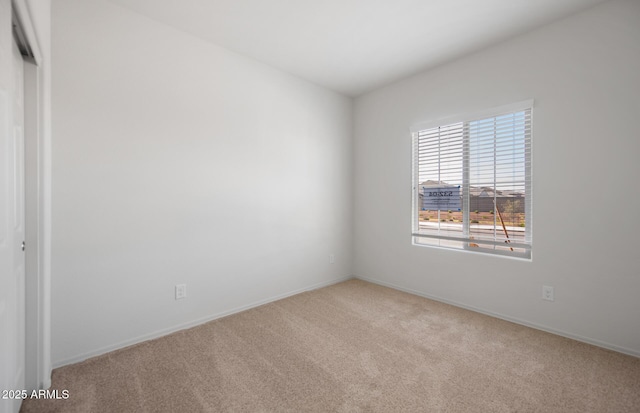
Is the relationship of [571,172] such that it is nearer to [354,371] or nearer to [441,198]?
[441,198]

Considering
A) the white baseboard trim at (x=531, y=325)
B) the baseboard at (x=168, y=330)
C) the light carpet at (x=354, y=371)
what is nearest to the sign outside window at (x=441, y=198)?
the white baseboard trim at (x=531, y=325)

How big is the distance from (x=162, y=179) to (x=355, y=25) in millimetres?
2194

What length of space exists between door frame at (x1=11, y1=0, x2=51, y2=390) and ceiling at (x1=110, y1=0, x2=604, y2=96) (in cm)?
102

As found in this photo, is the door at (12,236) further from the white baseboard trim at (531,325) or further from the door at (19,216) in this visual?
the white baseboard trim at (531,325)

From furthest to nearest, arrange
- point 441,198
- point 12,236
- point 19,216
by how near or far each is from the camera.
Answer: point 441,198, point 19,216, point 12,236

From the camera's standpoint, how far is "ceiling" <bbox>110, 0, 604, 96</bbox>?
2225mm

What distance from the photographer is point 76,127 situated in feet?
6.66

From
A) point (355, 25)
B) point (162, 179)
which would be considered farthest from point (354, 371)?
point (355, 25)

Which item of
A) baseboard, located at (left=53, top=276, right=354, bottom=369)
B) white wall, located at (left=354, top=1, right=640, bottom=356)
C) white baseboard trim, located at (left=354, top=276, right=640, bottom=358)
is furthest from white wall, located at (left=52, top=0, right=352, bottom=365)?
white wall, located at (left=354, top=1, right=640, bottom=356)

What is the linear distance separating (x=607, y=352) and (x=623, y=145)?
162 centimetres

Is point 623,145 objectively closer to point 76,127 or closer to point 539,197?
point 539,197

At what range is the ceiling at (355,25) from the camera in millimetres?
2225

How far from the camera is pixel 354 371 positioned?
6.37 feet

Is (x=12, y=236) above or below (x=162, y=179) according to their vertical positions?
below
